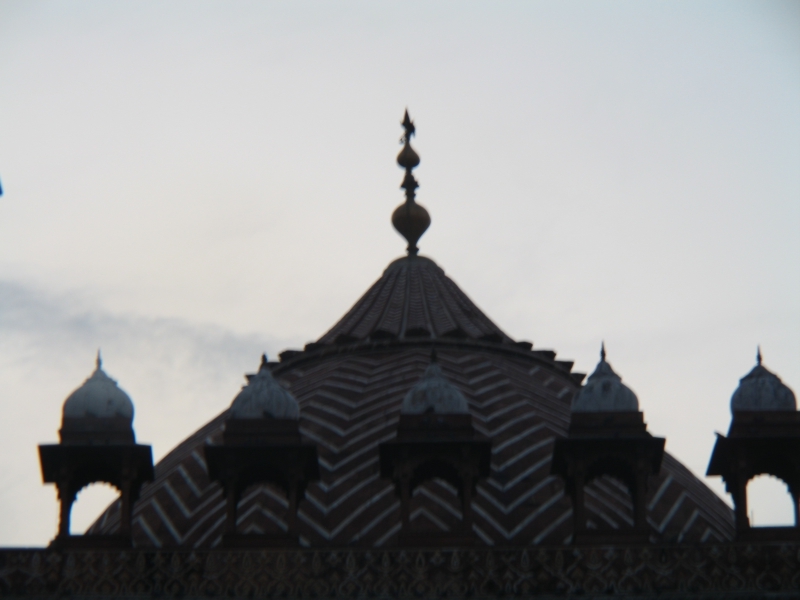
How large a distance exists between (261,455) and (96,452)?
7.57ft

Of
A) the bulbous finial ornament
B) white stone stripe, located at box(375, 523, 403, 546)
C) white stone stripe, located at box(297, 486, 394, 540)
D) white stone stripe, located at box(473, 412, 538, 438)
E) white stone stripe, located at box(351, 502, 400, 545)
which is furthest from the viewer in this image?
the bulbous finial ornament

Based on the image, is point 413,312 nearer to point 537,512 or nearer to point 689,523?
point 537,512

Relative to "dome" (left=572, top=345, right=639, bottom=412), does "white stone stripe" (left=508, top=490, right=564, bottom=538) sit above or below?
below

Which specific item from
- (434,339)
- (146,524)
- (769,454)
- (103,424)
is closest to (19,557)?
(103,424)

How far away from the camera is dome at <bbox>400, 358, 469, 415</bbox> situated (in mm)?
39719

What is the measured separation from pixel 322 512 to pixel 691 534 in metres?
5.34

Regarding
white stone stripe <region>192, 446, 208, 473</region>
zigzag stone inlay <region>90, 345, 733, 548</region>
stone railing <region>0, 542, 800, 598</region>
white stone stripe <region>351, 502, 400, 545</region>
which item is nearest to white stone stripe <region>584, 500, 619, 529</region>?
zigzag stone inlay <region>90, 345, 733, 548</region>

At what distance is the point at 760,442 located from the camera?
1565 inches

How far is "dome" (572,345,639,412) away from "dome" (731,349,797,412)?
1.42 meters

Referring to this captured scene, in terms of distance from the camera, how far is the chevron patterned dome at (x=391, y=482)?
139 feet

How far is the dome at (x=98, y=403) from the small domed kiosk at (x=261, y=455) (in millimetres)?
1432

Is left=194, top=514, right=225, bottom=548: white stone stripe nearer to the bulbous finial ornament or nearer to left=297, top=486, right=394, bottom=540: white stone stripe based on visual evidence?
left=297, top=486, right=394, bottom=540: white stone stripe

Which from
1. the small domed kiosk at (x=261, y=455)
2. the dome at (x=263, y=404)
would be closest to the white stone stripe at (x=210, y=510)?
the small domed kiosk at (x=261, y=455)

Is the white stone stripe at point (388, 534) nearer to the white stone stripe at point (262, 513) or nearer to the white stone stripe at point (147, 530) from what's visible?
the white stone stripe at point (262, 513)
